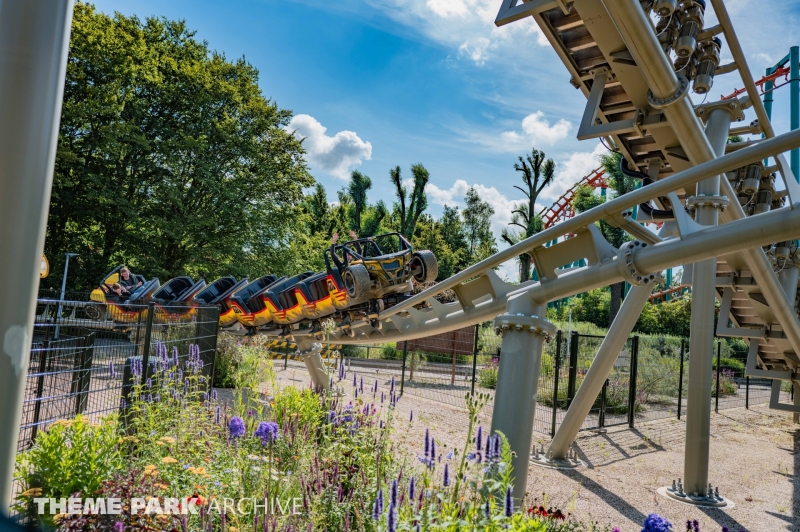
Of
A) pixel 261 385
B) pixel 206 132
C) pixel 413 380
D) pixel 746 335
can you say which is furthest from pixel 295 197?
pixel 746 335

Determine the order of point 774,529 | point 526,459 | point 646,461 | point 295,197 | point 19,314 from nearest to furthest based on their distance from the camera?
1. point 19,314
2. point 526,459
3. point 774,529
4. point 646,461
5. point 295,197

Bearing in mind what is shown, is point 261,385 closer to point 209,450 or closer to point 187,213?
point 209,450

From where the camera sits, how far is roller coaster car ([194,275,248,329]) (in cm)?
860

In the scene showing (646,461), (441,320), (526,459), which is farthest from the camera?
(646,461)

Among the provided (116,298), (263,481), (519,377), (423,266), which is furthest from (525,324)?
(116,298)

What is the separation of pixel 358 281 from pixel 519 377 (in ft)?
8.79

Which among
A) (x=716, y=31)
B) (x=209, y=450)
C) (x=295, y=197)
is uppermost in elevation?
(x=295, y=197)

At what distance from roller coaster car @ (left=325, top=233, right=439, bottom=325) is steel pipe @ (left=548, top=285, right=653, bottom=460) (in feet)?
6.75

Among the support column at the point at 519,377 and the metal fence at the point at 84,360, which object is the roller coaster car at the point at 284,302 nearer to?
the metal fence at the point at 84,360

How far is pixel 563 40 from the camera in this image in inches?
204

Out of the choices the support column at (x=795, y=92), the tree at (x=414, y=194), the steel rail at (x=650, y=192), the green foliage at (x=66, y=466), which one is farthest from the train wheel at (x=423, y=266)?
the tree at (x=414, y=194)

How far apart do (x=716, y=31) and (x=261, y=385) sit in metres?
9.23

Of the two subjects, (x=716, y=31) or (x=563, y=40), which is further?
(x=716, y=31)

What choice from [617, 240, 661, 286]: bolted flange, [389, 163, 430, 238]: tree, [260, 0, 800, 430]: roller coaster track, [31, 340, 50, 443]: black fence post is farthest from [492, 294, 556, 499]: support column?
[389, 163, 430, 238]: tree
